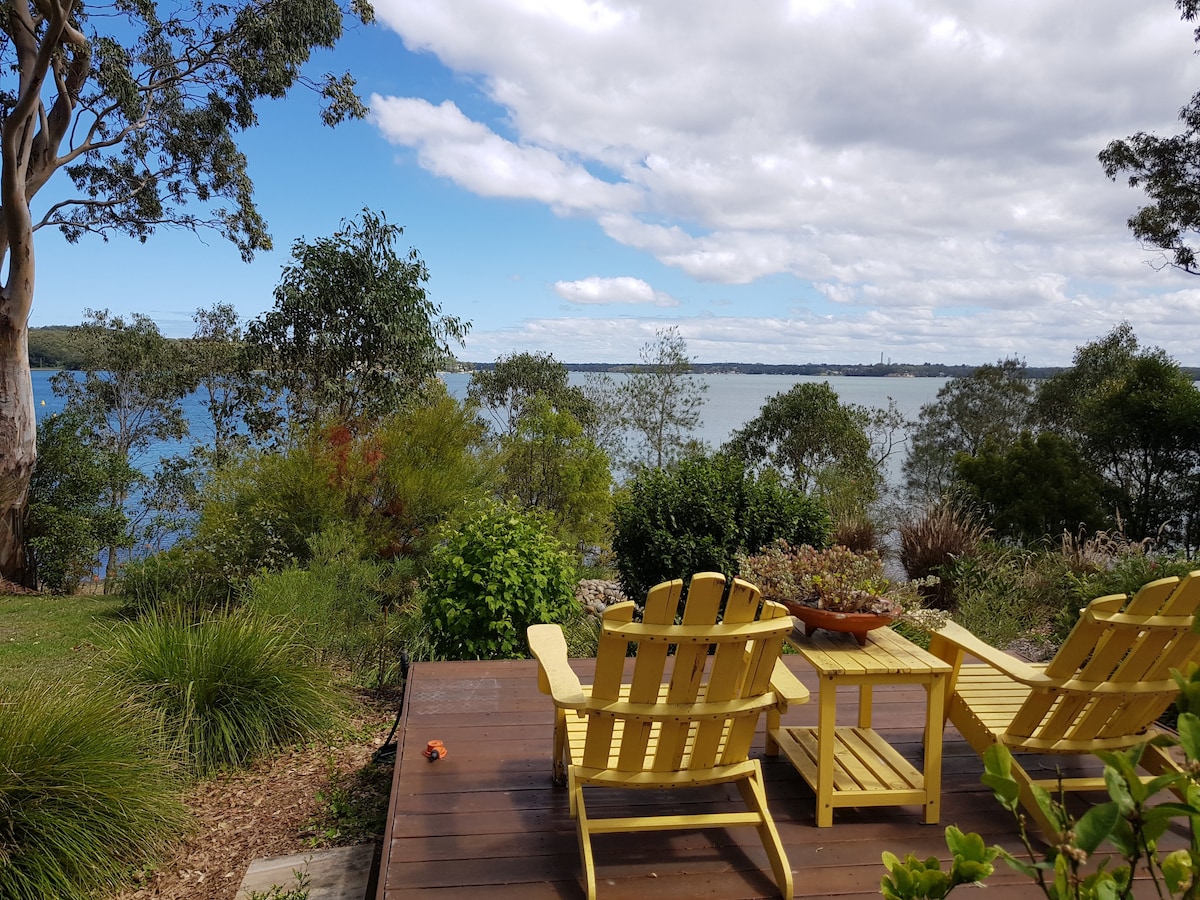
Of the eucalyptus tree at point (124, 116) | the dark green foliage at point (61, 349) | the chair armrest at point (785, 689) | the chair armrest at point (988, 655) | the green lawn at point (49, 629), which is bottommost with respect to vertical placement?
the green lawn at point (49, 629)

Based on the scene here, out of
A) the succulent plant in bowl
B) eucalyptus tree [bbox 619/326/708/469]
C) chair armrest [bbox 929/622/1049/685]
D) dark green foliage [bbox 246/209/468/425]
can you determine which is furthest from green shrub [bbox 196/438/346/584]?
eucalyptus tree [bbox 619/326/708/469]

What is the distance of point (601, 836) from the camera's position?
2586mm

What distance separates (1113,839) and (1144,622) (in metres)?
2.16

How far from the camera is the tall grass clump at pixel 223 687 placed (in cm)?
350

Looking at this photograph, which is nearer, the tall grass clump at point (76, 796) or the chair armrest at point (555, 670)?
the chair armrest at point (555, 670)

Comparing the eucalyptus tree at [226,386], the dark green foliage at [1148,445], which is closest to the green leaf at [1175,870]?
the eucalyptus tree at [226,386]

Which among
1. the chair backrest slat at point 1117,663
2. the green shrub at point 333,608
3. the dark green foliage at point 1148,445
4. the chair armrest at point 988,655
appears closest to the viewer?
the chair backrest slat at point 1117,663

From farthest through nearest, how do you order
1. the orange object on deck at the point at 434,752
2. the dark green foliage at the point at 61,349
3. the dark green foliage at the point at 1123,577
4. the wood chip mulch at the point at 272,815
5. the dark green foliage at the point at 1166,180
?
the dark green foliage at the point at 61,349 < the dark green foliage at the point at 1166,180 < the dark green foliage at the point at 1123,577 < the orange object on deck at the point at 434,752 < the wood chip mulch at the point at 272,815

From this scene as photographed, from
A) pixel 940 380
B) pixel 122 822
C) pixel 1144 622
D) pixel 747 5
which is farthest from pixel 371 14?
pixel 940 380

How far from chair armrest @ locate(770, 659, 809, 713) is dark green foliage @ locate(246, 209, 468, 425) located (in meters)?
8.99

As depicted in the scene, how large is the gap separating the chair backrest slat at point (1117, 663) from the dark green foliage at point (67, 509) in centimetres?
1251

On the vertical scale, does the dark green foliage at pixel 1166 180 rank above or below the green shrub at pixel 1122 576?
above

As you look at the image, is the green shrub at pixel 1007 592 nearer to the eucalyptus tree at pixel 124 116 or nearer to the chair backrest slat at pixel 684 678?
the chair backrest slat at pixel 684 678

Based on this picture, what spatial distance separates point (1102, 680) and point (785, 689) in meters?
1.02
